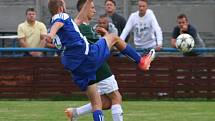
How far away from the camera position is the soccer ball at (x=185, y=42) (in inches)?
686

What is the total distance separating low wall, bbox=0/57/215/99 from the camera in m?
18.1

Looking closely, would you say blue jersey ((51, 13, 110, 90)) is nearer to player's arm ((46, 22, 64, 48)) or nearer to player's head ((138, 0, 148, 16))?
player's arm ((46, 22, 64, 48))

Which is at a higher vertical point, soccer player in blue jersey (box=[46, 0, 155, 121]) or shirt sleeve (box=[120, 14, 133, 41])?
shirt sleeve (box=[120, 14, 133, 41])

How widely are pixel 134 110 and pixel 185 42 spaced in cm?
309

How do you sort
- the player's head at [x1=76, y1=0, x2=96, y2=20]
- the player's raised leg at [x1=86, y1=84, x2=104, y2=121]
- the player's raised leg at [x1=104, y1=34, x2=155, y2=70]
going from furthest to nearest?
the player's head at [x1=76, y1=0, x2=96, y2=20] < the player's raised leg at [x1=104, y1=34, x2=155, y2=70] < the player's raised leg at [x1=86, y1=84, x2=104, y2=121]

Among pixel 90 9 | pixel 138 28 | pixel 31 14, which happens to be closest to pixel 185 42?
pixel 138 28

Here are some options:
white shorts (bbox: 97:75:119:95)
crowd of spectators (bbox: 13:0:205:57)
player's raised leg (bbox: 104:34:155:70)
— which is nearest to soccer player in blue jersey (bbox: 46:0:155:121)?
player's raised leg (bbox: 104:34:155:70)

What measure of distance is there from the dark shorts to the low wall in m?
7.38

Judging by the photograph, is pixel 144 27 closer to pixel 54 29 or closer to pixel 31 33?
pixel 31 33

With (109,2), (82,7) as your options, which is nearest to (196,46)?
(109,2)

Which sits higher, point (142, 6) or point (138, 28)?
point (142, 6)

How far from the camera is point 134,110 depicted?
15.1 metres

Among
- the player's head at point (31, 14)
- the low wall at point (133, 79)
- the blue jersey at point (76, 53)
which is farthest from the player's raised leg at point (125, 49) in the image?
the player's head at point (31, 14)

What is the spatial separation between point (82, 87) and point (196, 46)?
8365mm
